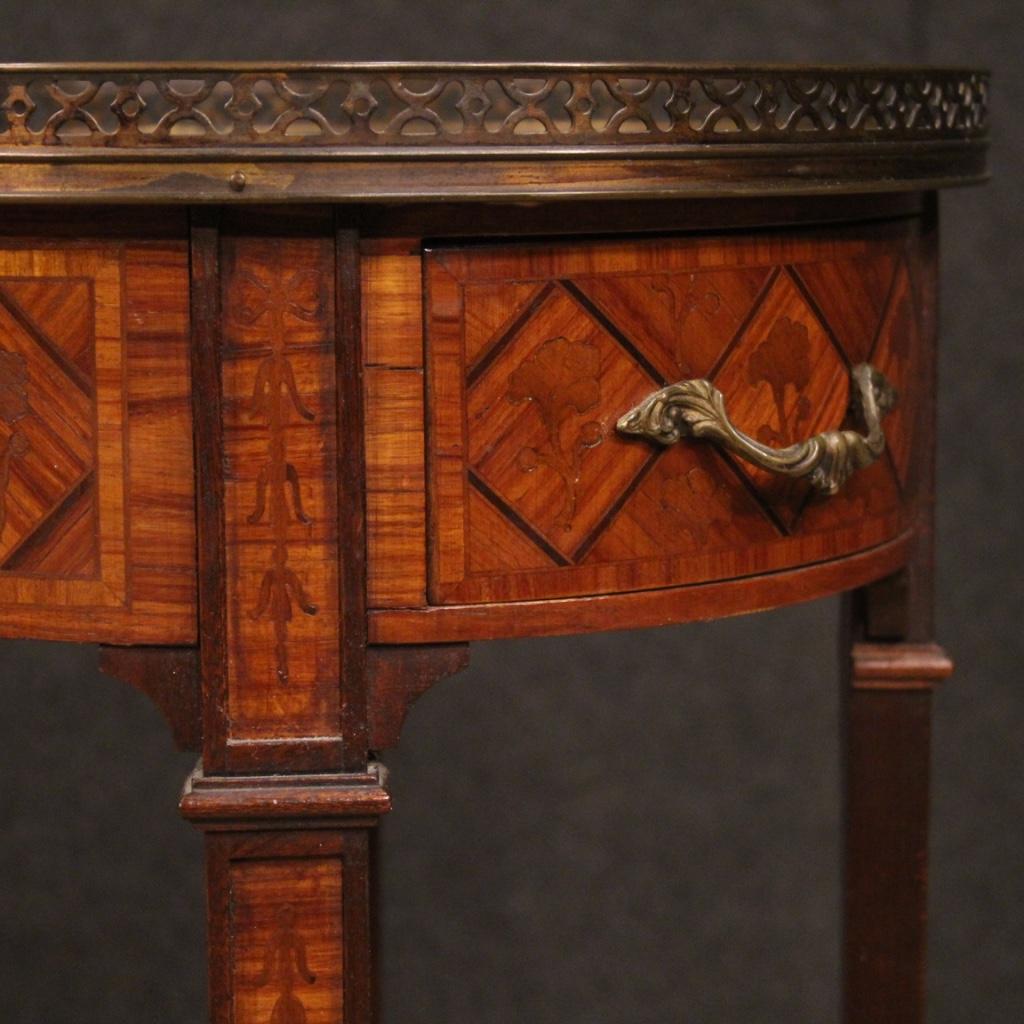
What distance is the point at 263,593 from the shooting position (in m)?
1.08

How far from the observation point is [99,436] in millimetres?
1076

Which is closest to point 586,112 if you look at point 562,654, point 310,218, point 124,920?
point 310,218

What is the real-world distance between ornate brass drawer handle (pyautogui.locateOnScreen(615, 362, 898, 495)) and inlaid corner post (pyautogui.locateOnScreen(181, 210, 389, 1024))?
147 millimetres

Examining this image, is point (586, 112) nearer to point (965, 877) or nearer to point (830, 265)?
point (830, 265)

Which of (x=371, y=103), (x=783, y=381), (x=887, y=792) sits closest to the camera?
(x=371, y=103)

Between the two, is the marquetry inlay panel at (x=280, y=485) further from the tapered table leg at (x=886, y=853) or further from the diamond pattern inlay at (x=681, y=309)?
the tapered table leg at (x=886, y=853)

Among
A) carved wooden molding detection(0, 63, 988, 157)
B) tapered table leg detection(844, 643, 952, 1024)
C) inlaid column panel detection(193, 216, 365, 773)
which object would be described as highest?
carved wooden molding detection(0, 63, 988, 157)

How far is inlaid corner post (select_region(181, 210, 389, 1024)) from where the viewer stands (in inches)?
41.5

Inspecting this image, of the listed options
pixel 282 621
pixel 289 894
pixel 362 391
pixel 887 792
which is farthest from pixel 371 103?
pixel 887 792

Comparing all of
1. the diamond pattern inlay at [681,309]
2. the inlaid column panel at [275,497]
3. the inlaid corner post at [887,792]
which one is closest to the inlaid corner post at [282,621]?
the inlaid column panel at [275,497]

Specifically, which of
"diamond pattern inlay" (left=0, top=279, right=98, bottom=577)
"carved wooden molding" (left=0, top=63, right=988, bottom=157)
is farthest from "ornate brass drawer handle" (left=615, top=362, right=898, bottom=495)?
"diamond pattern inlay" (left=0, top=279, right=98, bottom=577)

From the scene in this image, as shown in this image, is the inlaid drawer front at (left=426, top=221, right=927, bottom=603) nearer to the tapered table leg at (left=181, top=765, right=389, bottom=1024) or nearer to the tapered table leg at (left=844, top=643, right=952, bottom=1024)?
the tapered table leg at (left=181, top=765, right=389, bottom=1024)

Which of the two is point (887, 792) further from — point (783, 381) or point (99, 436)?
point (99, 436)

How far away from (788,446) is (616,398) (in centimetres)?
11
